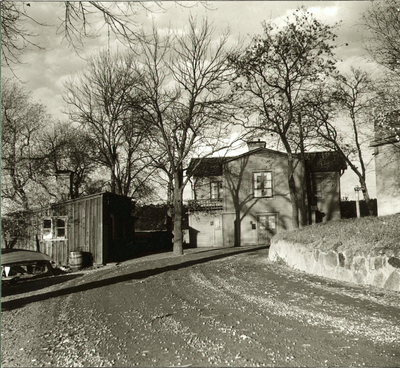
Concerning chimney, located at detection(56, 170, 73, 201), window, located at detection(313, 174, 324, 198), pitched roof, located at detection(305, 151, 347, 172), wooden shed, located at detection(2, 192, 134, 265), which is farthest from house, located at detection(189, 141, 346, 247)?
wooden shed, located at detection(2, 192, 134, 265)

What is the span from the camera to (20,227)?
74.6ft

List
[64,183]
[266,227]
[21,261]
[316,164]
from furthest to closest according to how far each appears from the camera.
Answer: [316,164] < [266,227] < [64,183] < [21,261]

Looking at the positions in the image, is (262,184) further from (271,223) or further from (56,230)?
(56,230)

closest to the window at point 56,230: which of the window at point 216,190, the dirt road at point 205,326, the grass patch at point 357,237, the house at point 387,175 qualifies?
the dirt road at point 205,326

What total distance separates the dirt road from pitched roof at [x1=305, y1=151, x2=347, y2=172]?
2456 cm

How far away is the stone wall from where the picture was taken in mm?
8766

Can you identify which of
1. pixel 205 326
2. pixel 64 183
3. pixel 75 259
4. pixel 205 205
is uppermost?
pixel 64 183

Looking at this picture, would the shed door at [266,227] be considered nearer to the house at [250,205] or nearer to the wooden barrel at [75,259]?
the house at [250,205]

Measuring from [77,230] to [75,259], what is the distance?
6.88ft

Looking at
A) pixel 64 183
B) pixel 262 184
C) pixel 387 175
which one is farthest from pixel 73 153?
pixel 387 175

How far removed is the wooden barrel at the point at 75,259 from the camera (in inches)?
781

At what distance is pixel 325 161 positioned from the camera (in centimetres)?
3378

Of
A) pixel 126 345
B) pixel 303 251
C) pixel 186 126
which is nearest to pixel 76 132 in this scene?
pixel 186 126

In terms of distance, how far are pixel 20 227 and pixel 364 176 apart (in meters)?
24.2
